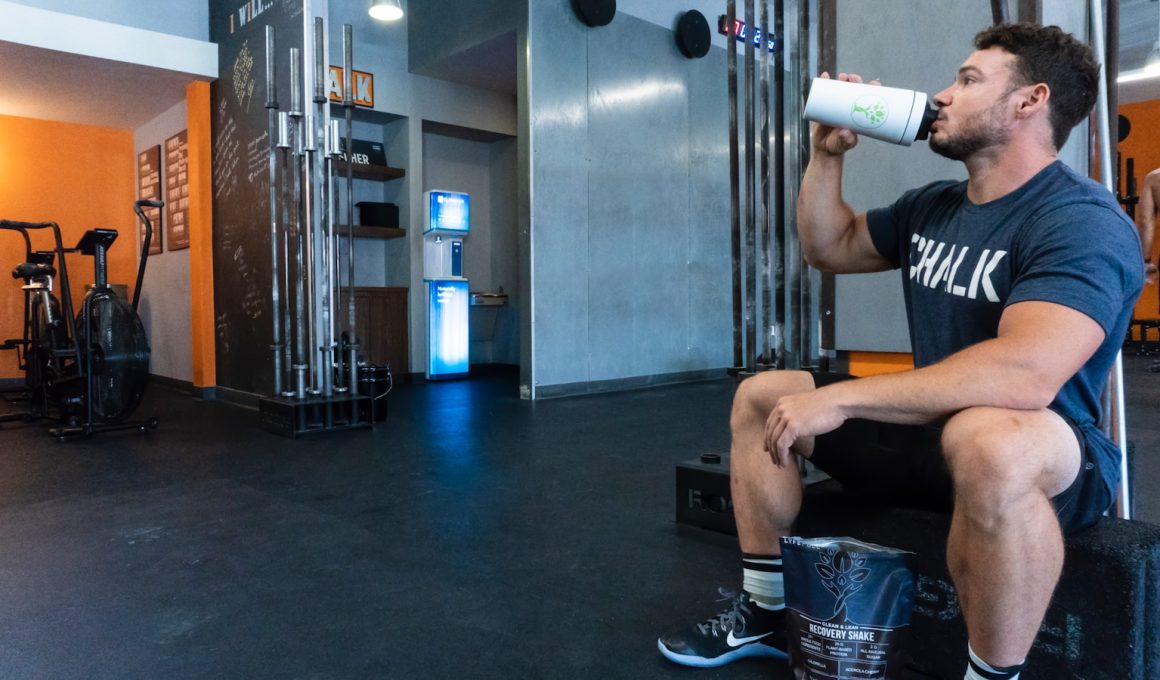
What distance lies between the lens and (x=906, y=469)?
1.23 metres

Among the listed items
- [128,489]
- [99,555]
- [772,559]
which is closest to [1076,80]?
[772,559]

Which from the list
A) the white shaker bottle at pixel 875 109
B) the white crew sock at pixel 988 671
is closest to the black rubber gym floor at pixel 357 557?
the white crew sock at pixel 988 671

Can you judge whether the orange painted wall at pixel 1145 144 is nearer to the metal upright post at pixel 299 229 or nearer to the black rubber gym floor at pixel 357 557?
the black rubber gym floor at pixel 357 557

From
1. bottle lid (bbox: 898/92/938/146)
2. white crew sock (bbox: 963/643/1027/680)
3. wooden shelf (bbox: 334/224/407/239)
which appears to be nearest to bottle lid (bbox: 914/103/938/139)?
bottle lid (bbox: 898/92/938/146)

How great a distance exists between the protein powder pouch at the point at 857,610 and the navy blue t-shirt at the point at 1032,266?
0.34 metres

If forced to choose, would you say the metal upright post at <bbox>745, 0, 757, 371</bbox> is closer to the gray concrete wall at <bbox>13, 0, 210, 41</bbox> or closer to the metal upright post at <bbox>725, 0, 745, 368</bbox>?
the metal upright post at <bbox>725, 0, 745, 368</bbox>

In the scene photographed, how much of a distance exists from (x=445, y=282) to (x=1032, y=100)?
216 inches

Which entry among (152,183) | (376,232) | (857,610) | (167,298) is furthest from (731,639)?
(152,183)

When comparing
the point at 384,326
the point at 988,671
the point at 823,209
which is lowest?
the point at 988,671

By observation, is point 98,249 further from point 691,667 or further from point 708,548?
point 691,667

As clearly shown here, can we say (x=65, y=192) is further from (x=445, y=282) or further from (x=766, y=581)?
(x=766, y=581)

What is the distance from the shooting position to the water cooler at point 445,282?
20.7ft

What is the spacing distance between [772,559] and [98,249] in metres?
3.98

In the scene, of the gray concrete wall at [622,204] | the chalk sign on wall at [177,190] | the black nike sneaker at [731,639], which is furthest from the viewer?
→ the chalk sign on wall at [177,190]
